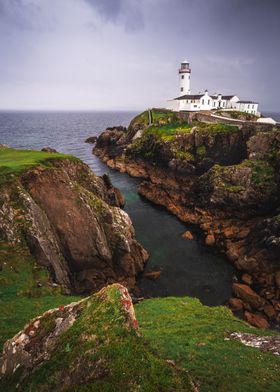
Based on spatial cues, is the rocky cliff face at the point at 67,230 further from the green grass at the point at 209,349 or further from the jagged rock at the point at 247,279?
the jagged rock at the point at 247,279

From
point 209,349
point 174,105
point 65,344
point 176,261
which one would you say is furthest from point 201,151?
point 65,344

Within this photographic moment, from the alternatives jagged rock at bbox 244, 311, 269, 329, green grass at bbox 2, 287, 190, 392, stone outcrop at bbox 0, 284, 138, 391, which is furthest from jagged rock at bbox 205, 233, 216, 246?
green grass at bbox 2, 287, 190, 392

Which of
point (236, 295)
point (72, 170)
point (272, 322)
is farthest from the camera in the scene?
point (72, 170)

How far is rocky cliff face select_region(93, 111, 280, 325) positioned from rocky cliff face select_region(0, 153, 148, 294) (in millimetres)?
13995

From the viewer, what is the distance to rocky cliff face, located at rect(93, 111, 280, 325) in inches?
1277

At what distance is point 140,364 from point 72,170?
30.1 meters

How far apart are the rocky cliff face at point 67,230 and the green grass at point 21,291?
1060 millimetres

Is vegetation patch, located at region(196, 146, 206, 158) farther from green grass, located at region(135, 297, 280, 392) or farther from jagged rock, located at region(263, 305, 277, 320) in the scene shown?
green grass, located at region(135, 297, 280, 392)

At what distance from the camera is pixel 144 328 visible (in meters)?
18.5

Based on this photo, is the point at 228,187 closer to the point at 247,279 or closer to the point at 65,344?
the point at 247,279

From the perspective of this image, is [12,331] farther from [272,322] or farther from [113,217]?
[272,322]

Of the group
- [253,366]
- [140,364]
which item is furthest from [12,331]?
[253,366]

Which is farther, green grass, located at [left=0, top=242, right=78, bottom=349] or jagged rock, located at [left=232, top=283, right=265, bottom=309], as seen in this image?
jagged rock, located at [left=232, top=283, right=265, bottom=309]

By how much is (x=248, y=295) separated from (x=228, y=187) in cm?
1938
